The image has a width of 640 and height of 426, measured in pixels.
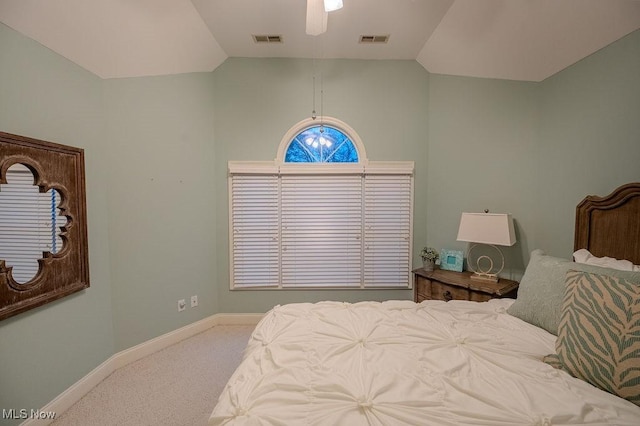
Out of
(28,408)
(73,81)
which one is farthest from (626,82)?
(28,408)

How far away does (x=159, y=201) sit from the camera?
262 cm

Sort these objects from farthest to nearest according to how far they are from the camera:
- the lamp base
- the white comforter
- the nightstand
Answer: the lamp base, the nightstand, the white comforter

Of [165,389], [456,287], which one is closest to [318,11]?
[456,287]

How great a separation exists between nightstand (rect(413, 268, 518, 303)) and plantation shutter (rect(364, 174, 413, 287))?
351mm

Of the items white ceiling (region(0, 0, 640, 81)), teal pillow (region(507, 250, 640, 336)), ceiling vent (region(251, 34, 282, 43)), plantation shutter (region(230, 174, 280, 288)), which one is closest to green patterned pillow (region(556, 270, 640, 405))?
teal pillow (region(507, 250, 640, 336))

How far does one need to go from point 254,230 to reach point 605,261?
301 centimetres

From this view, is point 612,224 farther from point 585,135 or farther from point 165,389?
point 165,389

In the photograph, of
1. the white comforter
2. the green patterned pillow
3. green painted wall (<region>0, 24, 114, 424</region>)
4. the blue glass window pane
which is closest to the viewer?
the white comforter

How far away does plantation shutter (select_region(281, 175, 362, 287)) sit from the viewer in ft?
10.3

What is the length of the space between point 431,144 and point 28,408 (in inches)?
161

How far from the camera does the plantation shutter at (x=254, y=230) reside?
310cm

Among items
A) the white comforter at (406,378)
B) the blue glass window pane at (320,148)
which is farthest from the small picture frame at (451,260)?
the blue glass window pane at (320,148)

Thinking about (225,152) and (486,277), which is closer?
(486,277)

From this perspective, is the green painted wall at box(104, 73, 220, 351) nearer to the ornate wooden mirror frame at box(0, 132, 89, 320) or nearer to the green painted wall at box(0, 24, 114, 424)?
the green painted wall at box(0, 24, 114, 424)
